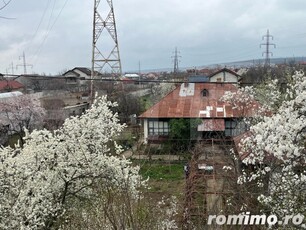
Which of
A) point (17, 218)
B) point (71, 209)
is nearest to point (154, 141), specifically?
point (71, 209)

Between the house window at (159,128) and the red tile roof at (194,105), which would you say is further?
the house window at (159,128)

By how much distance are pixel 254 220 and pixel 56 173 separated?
508 cm

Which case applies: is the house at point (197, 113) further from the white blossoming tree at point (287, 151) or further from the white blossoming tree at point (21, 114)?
the white blossoming tree at point (287, 151)

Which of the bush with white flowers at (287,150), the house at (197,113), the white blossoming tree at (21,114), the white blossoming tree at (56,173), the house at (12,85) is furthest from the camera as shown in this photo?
the house at (12,85)

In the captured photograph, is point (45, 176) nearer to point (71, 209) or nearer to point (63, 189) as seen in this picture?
point (63, 189)

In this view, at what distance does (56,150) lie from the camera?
9.52 metres

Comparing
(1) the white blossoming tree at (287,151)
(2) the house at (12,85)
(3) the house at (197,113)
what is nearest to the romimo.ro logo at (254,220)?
(1) the white blossoming tree at (287,151)

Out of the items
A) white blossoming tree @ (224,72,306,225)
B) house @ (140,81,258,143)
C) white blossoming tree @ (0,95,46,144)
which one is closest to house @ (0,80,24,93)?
Result: white blossoming tree @ (0,95,46,144)

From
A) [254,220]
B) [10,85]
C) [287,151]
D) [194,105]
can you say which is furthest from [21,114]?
[287,151]

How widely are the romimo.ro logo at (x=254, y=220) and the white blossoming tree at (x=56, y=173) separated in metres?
2.84

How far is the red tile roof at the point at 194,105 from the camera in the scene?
2303 centimetres

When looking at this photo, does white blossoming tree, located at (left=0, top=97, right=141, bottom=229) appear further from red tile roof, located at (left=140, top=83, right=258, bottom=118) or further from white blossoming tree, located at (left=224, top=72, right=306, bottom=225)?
red tile roof, located at (left=140, top=83, right=258, bottom=118)

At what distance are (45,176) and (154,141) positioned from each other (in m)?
14.9

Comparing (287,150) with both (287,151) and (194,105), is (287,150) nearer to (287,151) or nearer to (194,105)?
(287,151)
